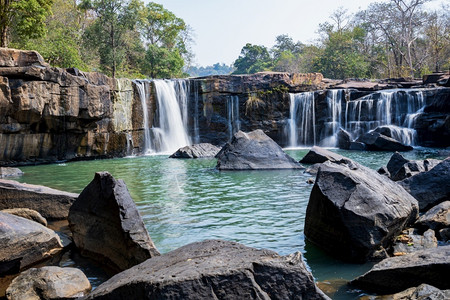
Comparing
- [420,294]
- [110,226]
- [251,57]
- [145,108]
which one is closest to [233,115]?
[145,108]

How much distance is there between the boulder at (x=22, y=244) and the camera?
487cm

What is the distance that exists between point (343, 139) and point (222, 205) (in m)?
15.7

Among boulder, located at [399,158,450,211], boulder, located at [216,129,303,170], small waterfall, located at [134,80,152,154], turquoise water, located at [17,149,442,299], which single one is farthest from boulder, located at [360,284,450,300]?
small waterfall, located at [134,80,152,154]

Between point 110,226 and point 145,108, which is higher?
point 145,108

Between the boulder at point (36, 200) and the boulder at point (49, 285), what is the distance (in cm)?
318

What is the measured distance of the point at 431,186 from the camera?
25.2 ft

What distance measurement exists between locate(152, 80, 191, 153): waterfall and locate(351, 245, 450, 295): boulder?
2077cm

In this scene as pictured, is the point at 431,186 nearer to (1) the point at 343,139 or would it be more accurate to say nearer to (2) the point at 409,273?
(2) the point at 409,273

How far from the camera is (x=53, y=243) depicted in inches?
215

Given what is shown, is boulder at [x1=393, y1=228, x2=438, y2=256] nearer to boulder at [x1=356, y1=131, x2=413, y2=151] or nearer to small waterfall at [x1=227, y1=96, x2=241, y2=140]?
boulder at [x1=356, y1=131, x2=413, y2=151]

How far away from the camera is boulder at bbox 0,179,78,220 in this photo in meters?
7.30

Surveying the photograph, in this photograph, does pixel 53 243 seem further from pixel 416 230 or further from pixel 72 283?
pixel 416 230

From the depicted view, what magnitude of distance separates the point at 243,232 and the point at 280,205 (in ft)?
7.04

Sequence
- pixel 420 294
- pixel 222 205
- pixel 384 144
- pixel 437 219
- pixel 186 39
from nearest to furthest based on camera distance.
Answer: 1. pixel 420 294
2. pixel 437 219
3. pixel 222 205
4. pixel 384 144
5. pixel 186 39
